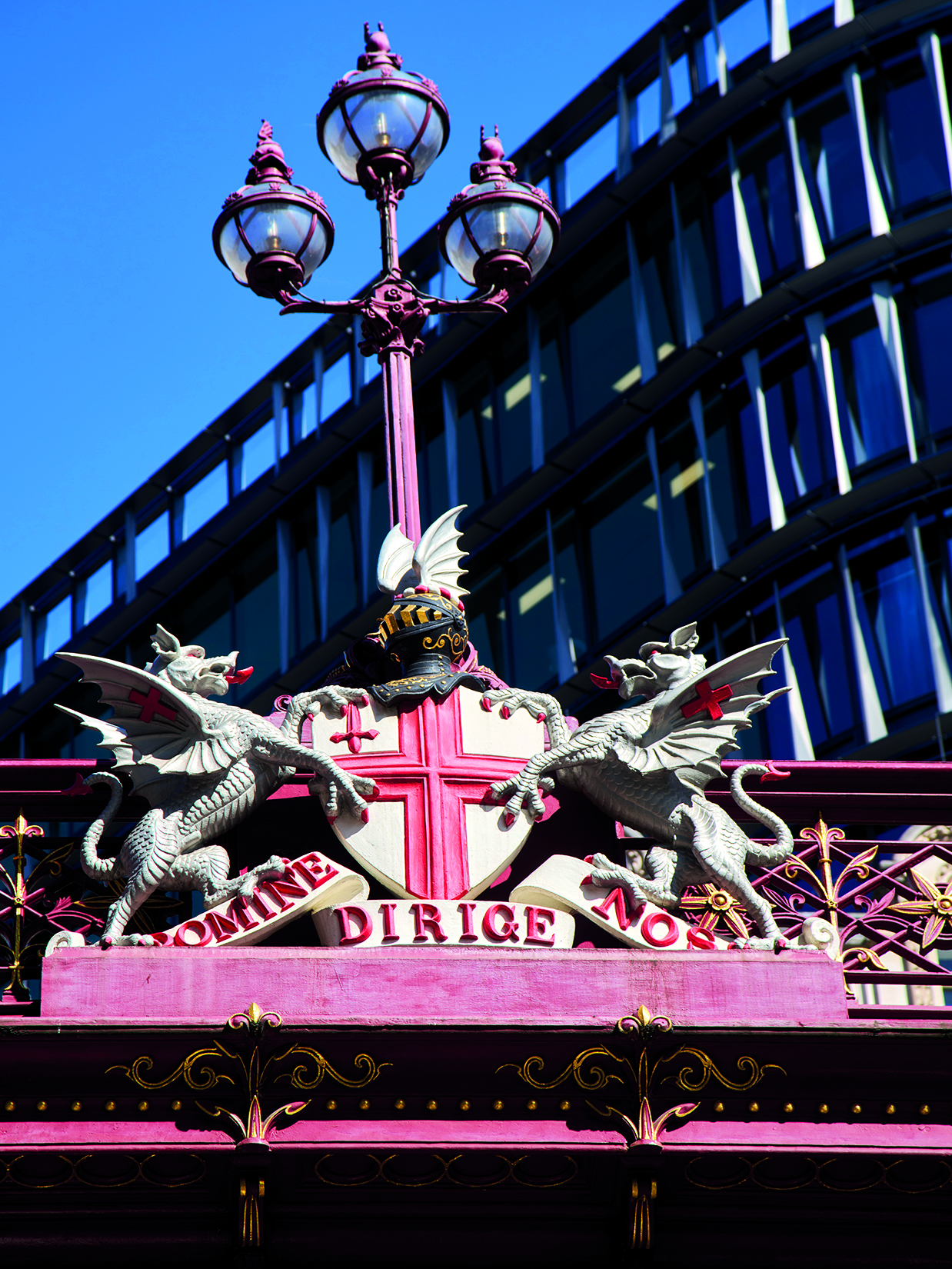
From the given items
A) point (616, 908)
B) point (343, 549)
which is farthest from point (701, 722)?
point (343, 549)

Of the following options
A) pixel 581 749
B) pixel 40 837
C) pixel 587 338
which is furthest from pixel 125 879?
pixel 587 338

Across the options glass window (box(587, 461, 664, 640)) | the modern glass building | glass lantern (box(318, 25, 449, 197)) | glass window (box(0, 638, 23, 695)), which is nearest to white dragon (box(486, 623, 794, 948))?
glass lantern (box(318, 25, 449, 197))

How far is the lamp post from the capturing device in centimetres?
1173

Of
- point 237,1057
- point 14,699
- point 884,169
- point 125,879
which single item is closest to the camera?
point 237,1057

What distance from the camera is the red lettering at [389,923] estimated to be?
8.29 metres

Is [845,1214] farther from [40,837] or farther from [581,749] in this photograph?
[40,837]

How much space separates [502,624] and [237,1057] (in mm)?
26656

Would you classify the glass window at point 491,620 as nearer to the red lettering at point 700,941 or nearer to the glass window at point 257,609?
the glass window at point 257,609

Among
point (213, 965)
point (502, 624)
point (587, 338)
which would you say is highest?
point (587, 338)

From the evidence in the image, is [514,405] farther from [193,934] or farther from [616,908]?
[193,934]

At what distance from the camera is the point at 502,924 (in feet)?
27.3

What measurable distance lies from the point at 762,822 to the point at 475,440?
27.0 meters

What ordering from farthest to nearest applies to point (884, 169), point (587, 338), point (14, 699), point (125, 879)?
point (14, 699)
point (587, 338)
point (884, 169)
point (125, 879)

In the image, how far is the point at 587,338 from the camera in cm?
3431
